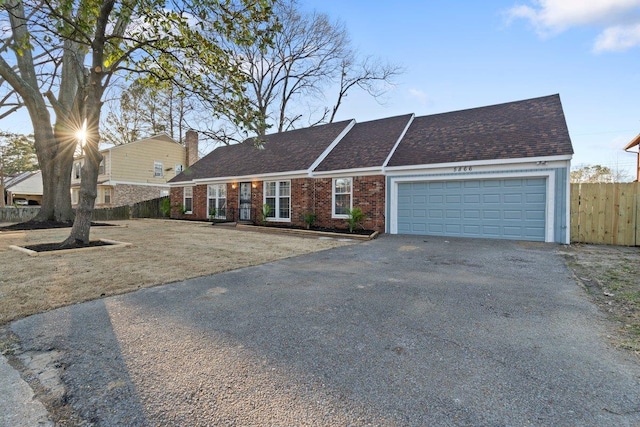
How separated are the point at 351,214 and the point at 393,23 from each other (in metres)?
7.05

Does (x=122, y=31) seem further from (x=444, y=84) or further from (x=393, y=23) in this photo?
(x=444, y=84)

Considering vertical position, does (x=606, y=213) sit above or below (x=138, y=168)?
below

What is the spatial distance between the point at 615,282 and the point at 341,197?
8991mm

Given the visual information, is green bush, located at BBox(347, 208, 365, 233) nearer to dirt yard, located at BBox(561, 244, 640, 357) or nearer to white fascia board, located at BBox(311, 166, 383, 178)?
white fascia board, located at BBox(311, 166, 383, 178)

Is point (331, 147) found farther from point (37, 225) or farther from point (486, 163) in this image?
point (37, 225)

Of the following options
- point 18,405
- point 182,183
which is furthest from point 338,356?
point 182,183

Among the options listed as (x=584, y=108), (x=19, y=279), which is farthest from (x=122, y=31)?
(x=584, y=108)

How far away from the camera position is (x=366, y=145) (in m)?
13.8

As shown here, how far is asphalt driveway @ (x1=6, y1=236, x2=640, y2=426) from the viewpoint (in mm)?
1925

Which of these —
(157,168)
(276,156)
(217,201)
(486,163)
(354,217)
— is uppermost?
(157,168)

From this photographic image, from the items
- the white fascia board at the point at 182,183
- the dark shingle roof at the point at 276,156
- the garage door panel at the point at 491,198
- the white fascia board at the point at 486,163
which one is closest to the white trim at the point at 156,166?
the white fascia board at the point at 182,183

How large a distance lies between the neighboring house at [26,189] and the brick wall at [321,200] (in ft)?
120

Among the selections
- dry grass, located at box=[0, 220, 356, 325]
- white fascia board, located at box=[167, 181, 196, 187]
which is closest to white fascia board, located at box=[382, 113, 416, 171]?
dry grass, located at box=[0, 220, 356, 325]

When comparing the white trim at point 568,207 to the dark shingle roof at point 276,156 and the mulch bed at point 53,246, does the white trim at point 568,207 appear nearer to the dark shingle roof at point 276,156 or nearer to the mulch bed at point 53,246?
the dark shingle roof at point 276,156
